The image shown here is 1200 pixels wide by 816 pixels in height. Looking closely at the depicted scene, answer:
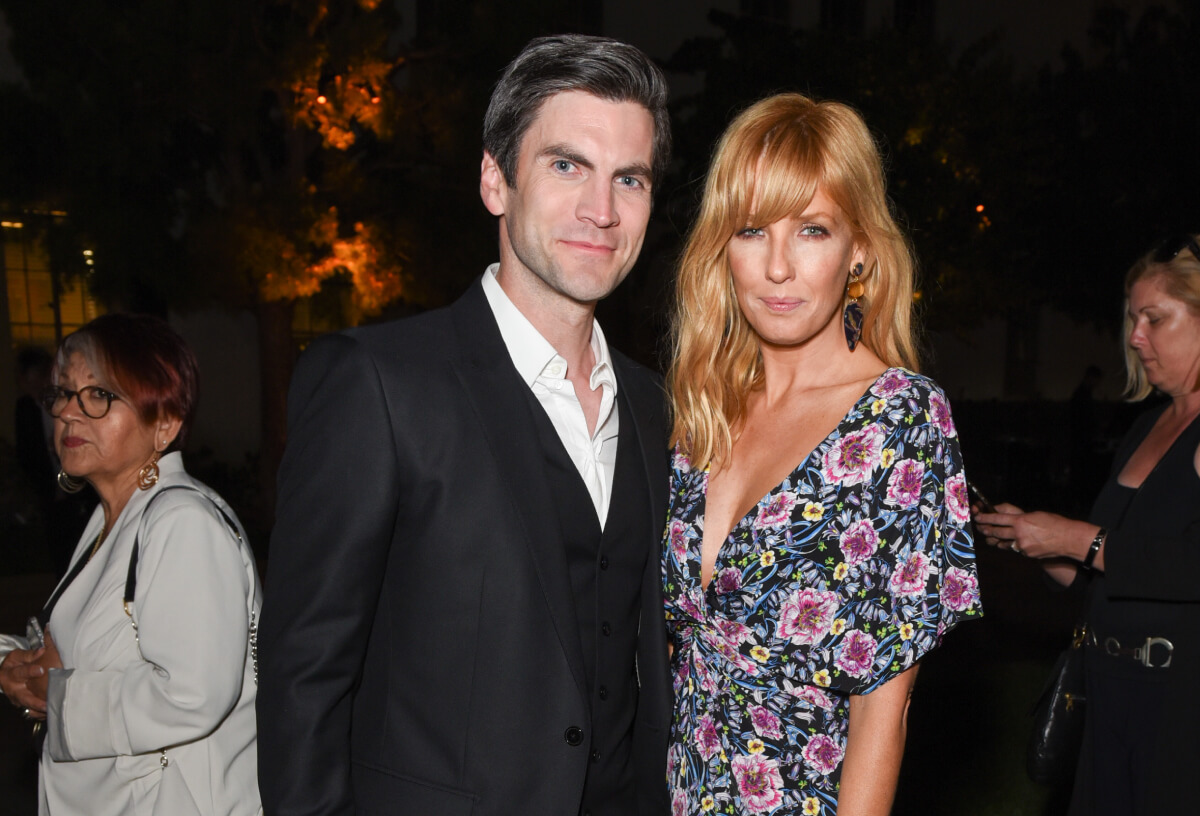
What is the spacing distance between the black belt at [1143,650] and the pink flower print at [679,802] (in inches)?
71.4

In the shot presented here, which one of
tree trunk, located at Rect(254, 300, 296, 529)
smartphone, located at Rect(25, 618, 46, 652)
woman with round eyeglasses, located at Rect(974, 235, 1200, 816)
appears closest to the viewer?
smartphone, located at Rect(25, 618, 46, 652)

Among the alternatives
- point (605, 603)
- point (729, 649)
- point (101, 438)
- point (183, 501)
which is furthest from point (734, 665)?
point (101, 438)

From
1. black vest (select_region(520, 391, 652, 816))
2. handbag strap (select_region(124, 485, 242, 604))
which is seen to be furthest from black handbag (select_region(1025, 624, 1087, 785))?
handbag strap (select_region(124, 485, 242, 604))

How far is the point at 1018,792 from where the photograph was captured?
5.04m

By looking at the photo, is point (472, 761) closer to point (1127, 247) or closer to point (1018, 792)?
point (1018, 792)

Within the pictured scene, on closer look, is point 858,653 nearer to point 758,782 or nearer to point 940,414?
point 758,782

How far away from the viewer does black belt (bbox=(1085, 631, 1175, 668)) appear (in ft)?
10.4

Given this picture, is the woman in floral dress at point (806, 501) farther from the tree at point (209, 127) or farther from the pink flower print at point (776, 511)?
the tree at point (209, 127)

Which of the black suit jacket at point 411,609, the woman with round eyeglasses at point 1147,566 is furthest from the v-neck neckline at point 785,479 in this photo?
the woman with round eyeglasses at point 1147,566

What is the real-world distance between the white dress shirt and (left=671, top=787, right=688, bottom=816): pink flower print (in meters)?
0.71

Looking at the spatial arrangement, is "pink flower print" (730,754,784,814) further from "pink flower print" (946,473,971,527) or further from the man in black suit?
"pink flower print" (946,473,971,527)

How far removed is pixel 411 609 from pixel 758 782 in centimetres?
88

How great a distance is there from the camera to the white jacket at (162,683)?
95.3 inches

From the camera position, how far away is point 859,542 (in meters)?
2.06
